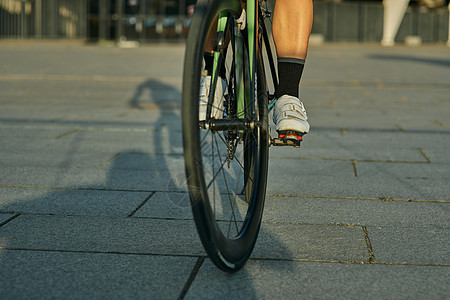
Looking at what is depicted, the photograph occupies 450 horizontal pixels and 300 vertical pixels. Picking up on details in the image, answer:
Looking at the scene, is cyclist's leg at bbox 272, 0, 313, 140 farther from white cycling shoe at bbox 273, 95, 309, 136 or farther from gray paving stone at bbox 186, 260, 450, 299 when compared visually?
gray paving stone at bbox 186, 260, 450, 299

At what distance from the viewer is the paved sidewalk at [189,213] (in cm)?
193

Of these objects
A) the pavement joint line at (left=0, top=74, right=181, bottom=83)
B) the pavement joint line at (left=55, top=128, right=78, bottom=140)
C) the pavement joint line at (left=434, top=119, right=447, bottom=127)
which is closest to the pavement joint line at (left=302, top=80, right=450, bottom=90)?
the pavement joint line at (left=0, top=74, right=181, bottom=83)

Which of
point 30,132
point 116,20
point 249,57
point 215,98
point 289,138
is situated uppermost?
point 116,20

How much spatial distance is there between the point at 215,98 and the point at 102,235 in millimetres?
758

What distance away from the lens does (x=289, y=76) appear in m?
2.56

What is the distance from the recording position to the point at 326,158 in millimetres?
4305

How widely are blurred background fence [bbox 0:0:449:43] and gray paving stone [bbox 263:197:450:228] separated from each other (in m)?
31.0

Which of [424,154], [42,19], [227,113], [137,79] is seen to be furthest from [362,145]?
[42,19]

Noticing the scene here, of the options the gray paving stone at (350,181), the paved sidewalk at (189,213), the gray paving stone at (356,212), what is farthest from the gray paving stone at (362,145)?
the gray paving stone at (356,212)

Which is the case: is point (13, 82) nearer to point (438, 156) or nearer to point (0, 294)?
point (438, 156)

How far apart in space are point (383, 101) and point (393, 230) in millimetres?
6007

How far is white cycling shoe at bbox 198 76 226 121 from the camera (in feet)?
6.38

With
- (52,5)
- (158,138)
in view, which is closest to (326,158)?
(158,138)

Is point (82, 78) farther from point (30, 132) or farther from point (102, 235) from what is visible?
point (102, 235)
